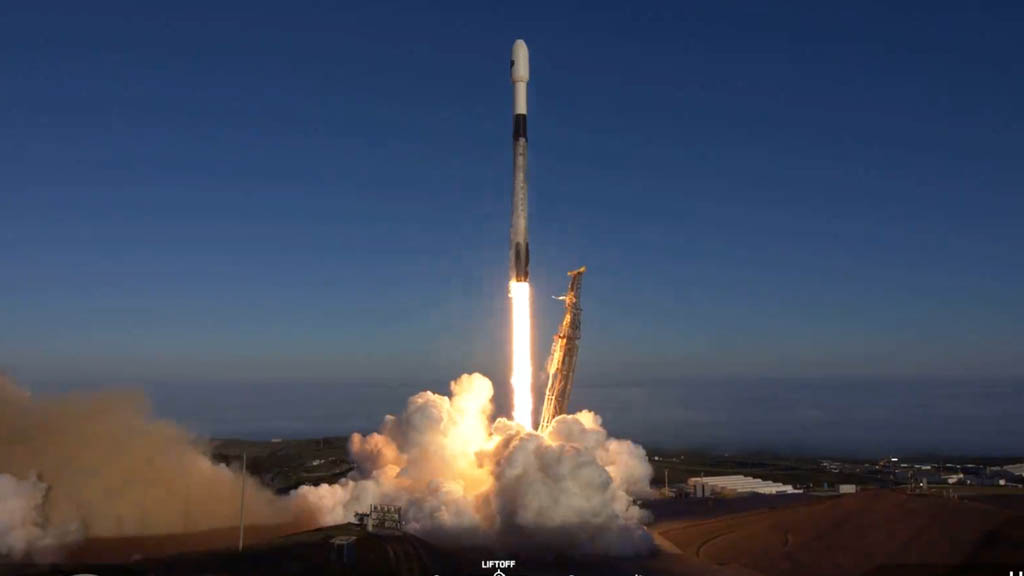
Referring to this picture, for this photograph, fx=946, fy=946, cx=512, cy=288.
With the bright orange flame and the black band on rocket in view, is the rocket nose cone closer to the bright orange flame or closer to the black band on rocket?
the black band on rocket

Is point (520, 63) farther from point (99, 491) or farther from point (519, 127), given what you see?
point (99, 491)

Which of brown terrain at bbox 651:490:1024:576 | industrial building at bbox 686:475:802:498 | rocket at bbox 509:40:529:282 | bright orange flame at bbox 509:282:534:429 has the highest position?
rocket at bbox 509:40:529:282

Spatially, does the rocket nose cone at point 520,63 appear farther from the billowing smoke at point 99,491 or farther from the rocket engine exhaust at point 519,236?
the billowing smoke at point 99,491

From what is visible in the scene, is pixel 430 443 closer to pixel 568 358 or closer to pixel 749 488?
pixel 568 358

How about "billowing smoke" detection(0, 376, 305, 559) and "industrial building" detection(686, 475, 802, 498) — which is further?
"industrial building" detection(686, 475, 802, 498)

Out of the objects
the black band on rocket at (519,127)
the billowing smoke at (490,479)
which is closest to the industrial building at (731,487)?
the billowing smoke at (490,479)

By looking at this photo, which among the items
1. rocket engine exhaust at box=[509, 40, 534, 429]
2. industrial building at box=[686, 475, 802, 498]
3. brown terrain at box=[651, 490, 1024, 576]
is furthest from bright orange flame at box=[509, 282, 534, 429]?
industrial building at box=[686, 475, 802, 498]

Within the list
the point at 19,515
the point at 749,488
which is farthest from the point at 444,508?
the point at 749,488
